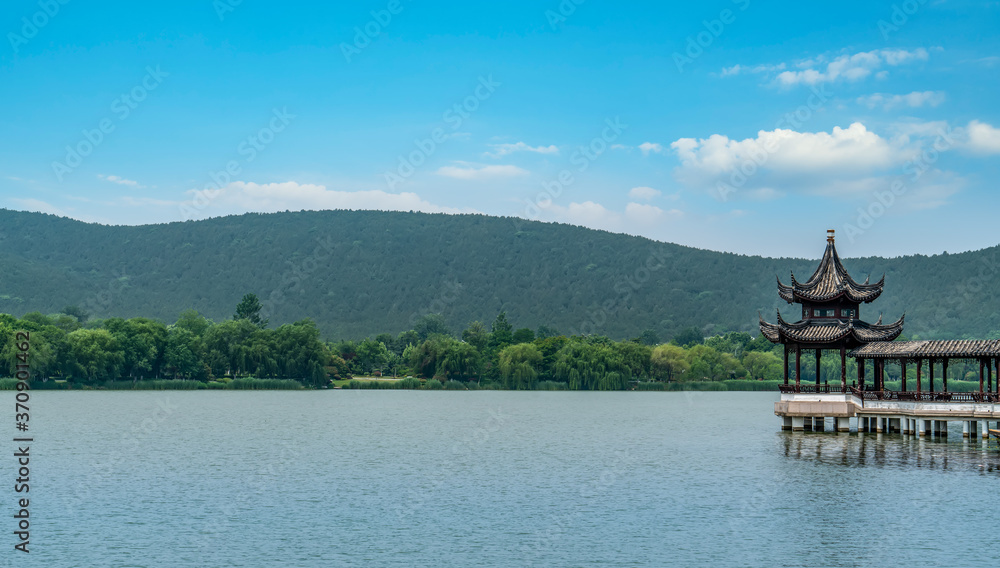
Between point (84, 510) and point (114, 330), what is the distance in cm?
9443

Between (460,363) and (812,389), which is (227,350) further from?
(812,389)

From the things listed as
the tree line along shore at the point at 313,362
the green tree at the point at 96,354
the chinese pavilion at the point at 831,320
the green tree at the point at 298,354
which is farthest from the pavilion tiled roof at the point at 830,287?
the green tree at the point at 96,354

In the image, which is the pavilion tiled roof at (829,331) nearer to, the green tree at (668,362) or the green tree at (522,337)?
the green tree at (668,362)

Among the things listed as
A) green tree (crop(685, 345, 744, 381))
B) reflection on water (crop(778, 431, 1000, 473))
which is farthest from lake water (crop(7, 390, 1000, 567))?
green tree (crop(685, 345, 744, 381))

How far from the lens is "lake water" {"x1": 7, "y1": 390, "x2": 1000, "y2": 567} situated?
80.6 feet

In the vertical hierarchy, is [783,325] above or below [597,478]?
above

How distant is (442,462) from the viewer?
42719 millimetres

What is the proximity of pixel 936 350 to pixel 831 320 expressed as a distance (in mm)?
7396

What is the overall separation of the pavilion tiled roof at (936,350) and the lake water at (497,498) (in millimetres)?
4459

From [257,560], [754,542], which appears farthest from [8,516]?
[754,542]

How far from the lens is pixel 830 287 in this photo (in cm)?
5500

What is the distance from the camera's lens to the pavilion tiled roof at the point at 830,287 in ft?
177

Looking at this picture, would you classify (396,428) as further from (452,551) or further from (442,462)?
(452,551)

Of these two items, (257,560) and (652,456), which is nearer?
(257,560)
